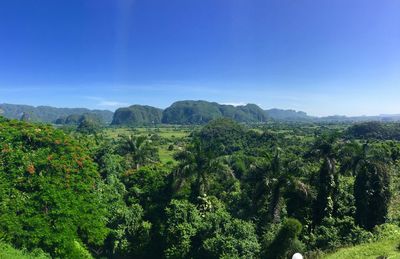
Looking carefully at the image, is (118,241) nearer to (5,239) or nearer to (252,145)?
(5,239)

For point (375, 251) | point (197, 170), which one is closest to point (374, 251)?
point (375, 251)

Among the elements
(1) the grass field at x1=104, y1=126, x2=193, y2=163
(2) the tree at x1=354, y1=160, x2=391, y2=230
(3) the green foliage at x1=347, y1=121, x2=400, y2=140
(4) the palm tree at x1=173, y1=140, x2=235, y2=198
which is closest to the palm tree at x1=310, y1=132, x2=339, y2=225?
(2) the tree at x1=354, y1=160, x2=391, y2=230

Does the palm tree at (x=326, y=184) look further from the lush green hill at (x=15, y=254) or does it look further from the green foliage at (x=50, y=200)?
the lush green hill at (x=15, y=254)

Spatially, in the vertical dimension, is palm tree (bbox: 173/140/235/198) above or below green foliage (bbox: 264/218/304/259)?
above

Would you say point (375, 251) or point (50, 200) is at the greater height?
point (50, 200)

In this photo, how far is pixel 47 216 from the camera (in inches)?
800

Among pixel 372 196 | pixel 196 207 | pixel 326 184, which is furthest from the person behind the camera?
pixel 196 207

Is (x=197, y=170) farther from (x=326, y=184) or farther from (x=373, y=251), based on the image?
(x=373, y=251)

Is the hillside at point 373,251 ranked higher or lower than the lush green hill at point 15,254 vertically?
higher

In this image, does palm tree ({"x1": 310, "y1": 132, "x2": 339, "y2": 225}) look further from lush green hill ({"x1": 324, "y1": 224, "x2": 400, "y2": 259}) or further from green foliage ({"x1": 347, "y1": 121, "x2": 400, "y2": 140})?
green foliage ({"x1": 347, "y1": 121, "x2": 400, "y2": 140})

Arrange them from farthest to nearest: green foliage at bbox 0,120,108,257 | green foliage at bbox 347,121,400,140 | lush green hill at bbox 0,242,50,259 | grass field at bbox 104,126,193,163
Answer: green foliage at bbox 347,121,400,140 < grass field at bbox 104,126,193,163 < green foliage at bbox 0,120,108,257 < lush green hill at bbox 0,242,50,259

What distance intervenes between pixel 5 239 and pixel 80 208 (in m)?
4.71

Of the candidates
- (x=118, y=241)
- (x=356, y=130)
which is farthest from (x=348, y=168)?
(x=356, y=130)

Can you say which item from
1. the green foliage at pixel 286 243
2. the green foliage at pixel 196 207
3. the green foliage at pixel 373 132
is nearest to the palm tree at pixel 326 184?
the green foliage at pixel 196 207
